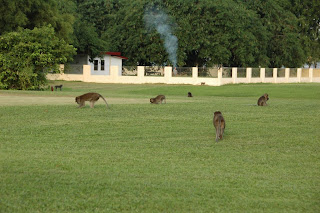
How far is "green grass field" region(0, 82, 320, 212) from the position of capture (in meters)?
7.34

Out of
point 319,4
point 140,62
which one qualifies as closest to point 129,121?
point 140,62

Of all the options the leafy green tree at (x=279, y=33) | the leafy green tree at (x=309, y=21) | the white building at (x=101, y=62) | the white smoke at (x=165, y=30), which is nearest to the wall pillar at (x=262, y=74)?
the leafy green tree at (x=279, y=33)

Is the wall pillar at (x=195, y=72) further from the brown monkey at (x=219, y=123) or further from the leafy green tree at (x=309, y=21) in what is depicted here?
the brown monkey at (x=219, y=123)

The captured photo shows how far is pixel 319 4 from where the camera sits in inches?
2879

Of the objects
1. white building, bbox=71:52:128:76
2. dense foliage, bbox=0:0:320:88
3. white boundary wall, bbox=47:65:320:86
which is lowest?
white boundary wall, bbox=47:65:320:86

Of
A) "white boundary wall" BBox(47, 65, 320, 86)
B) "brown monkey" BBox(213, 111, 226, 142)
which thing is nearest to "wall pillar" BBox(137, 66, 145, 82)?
"white boundary wall" BBox(47, 65, 320, 86)

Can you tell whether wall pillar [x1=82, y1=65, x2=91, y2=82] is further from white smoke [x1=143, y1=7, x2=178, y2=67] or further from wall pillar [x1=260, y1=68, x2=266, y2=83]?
wall pillar [x1=260, y1=68, x2=266, y2=83]

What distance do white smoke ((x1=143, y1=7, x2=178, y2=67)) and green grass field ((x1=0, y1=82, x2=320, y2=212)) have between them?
135 ft

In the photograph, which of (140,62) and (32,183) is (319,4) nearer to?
(140,62)

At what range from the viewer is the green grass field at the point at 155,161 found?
7.34 m

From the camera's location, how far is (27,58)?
37.0 metres

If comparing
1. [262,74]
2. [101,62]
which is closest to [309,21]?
[262,74]

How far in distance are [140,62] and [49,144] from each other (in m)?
52.8

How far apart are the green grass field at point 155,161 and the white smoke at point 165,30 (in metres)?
41.2
